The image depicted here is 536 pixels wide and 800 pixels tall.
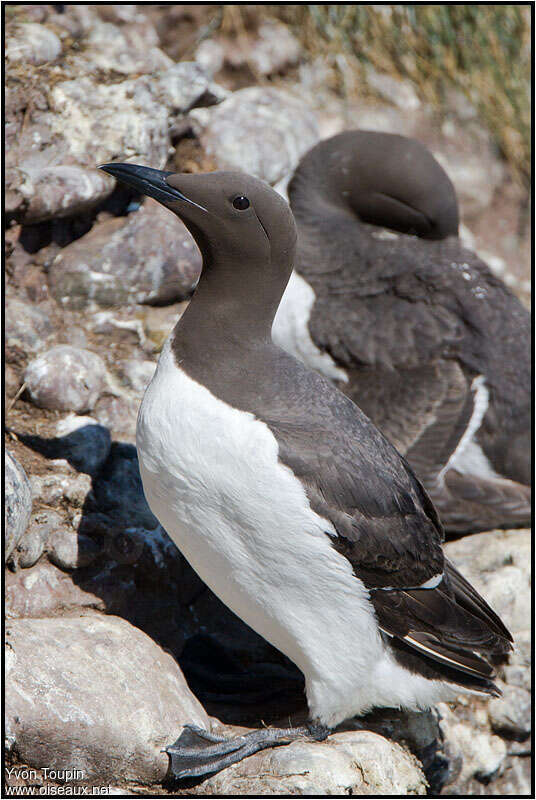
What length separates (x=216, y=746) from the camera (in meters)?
3.34

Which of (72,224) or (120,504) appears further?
(72,224)

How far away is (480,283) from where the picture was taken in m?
5.03

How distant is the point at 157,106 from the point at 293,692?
3532 millimetres

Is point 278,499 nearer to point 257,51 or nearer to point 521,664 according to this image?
point 521,664

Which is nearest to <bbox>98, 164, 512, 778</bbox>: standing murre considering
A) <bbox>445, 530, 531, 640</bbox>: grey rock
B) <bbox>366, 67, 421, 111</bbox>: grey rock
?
<bbox>445, 530, 531, 640</bbox>: grey rock

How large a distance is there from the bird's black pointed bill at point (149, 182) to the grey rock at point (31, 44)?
2264 mm

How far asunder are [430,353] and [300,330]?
2.37ft

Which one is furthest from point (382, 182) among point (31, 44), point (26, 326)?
point (26, 326)

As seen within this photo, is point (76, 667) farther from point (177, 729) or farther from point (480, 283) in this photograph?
point (480, 283)

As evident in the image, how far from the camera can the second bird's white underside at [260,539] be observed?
3.10 m

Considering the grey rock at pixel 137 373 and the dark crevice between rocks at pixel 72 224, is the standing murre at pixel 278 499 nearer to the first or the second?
the grey rock at pixel 137 373

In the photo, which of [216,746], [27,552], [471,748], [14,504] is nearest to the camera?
[216,746]

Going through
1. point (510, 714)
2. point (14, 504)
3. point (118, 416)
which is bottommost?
point (510, 714)

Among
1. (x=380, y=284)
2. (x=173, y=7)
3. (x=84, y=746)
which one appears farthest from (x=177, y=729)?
(x=173, y=7)
